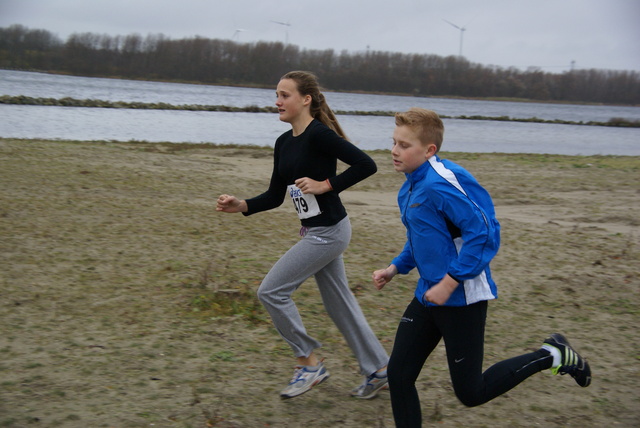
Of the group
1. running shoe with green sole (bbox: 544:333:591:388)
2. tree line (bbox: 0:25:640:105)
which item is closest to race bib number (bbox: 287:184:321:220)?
running shoe with green sole (bbox: 544:333:591:388)

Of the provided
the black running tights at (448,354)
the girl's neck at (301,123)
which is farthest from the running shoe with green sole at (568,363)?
the girl's neck at (301,123)

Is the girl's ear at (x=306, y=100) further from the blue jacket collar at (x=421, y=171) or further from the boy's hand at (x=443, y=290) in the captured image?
the boy's hand at (x=443, y=290)

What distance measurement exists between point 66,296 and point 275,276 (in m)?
2.67

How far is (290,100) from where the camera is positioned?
398cm

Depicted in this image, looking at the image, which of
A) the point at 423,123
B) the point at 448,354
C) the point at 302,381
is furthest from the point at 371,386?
the point at 423,123

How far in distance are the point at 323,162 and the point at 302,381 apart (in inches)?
52.0

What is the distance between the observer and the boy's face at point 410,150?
3.22m

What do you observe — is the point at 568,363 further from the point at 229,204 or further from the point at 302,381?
the point at 229,204

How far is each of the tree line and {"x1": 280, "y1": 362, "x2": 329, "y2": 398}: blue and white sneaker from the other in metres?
96.6

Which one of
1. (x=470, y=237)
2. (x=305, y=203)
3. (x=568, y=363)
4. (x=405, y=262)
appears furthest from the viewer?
(x=305, y=203)

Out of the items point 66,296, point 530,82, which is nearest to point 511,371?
point 66,296

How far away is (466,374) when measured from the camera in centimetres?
322

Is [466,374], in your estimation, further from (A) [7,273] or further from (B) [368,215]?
(B) [368,215]

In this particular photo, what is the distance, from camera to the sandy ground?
4098 mm
